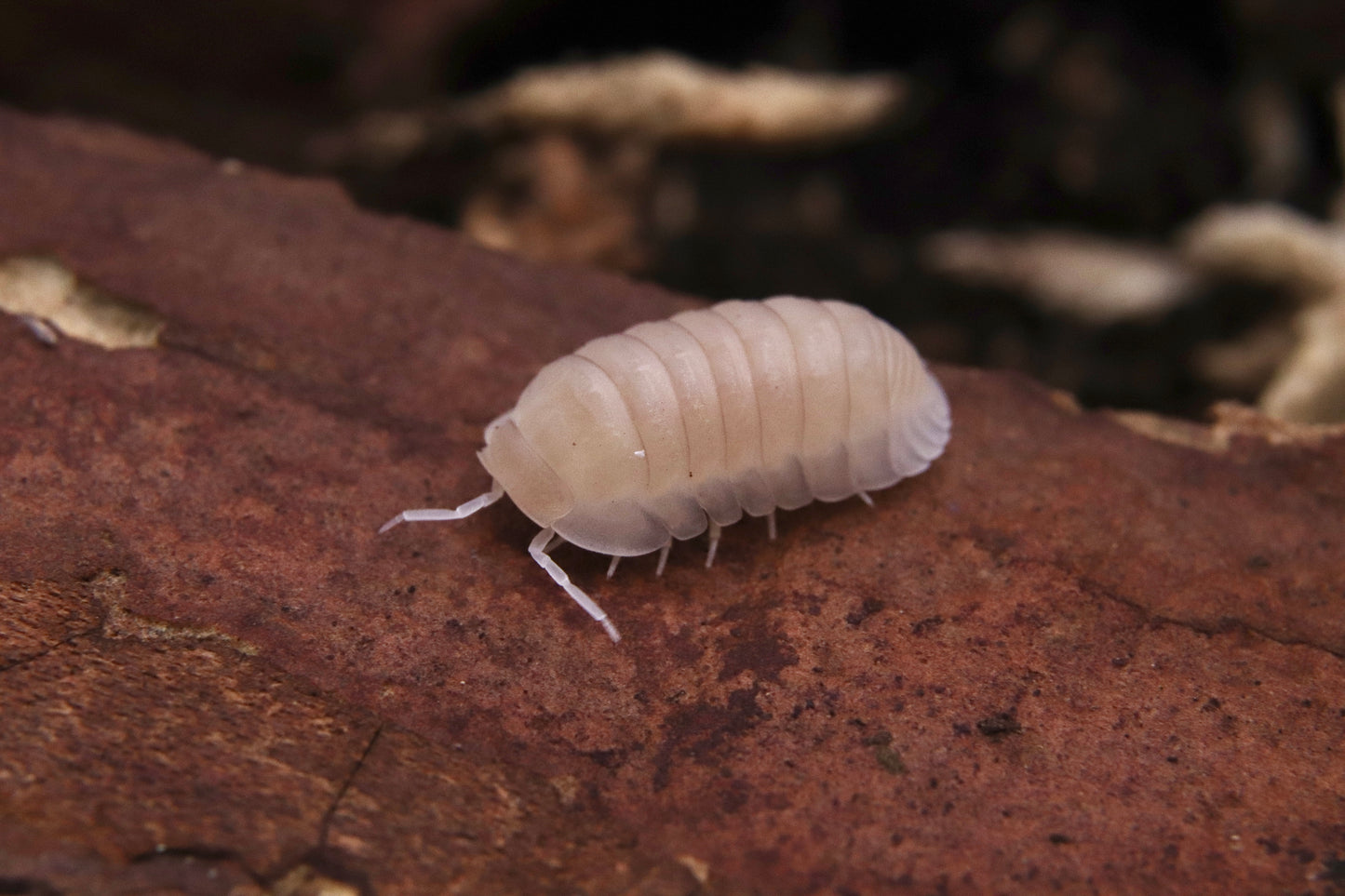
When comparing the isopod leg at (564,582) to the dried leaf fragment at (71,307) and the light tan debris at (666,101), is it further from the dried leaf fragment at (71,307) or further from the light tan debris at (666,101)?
the light tan debris at (666,101)

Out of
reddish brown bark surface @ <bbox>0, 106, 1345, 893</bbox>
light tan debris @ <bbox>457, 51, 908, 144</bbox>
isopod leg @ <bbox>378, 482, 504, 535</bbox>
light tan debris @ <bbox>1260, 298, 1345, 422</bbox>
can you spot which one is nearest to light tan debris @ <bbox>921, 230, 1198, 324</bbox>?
light tan debris @ <bbox>1260, 298, 1345, 422</bbox>

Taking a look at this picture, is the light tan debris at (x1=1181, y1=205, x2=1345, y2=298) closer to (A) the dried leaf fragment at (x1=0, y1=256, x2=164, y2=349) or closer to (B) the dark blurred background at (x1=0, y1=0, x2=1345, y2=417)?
(B) the dark blurred background at (x1=0, y1=0, x2=1345, y2=417)

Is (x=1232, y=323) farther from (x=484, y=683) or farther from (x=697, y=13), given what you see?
(x=484, y=683)

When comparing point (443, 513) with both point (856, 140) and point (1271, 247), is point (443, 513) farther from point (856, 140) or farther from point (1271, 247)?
point (1271, 247)

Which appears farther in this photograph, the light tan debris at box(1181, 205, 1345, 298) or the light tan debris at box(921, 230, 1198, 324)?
the light tan debris at box(921, 230, 1198, 324)

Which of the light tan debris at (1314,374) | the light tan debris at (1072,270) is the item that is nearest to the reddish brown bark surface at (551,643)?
the light tan debris at (1314,374)

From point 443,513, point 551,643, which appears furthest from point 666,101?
point 551,643

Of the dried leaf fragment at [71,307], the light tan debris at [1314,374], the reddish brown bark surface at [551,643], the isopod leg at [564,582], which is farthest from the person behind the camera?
the light tan debris at [1314,374]
